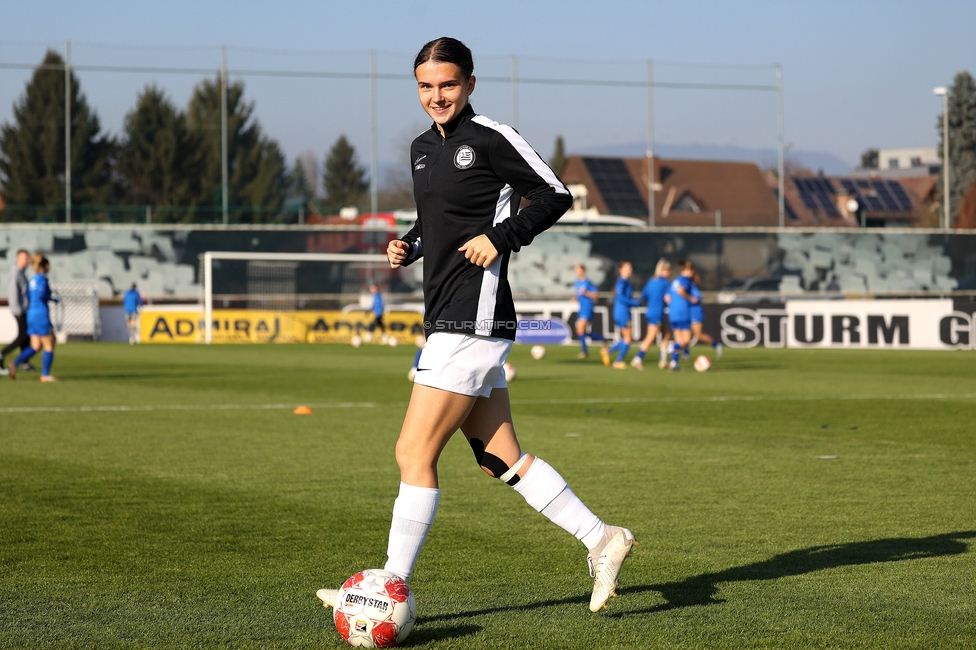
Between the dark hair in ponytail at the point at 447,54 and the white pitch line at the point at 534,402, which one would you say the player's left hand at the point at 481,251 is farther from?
the white pitch line at the point at 534,402

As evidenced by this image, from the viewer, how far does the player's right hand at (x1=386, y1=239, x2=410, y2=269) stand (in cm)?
441

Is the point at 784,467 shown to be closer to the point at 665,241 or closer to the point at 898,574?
the point at 898,574

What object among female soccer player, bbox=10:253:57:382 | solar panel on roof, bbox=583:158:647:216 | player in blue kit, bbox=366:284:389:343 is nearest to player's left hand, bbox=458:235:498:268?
female soccer player, bbox=10:253:57:382

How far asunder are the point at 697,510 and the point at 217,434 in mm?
5550

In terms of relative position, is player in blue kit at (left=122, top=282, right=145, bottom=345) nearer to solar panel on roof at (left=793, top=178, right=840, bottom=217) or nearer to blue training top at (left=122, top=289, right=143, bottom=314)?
blue training top at (left=122, top=289, right=143, bottom=314)

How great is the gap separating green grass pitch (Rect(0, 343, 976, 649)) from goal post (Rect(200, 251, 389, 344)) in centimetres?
2514

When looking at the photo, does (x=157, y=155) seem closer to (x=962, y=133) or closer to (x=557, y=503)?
(x=557, y=503)

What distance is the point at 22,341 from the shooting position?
1939 centimetres

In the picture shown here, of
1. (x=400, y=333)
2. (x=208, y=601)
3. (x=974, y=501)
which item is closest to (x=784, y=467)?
(x=974, y=501)

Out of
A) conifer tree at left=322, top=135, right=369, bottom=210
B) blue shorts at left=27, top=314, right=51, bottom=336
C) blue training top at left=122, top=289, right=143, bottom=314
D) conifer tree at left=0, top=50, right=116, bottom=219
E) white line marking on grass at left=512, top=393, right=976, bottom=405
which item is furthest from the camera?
conifer tree at left=322, top=135, right=369, bottom=210

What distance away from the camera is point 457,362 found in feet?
13.3

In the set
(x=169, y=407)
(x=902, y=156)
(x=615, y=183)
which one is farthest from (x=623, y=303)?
(x=902, y=156)

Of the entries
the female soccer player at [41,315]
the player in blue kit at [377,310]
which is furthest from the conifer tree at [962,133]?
the female soccer player at [41,315]

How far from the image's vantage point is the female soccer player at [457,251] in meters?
4.06
